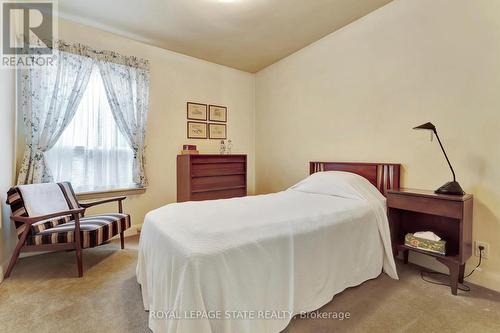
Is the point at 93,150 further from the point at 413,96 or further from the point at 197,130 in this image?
the point at 413,96

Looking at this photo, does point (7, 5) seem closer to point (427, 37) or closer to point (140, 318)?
point (140, 318)

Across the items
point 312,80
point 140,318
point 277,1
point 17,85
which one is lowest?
point 140,318

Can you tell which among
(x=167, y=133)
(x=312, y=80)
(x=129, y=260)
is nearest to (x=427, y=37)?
(x=312, y=80)

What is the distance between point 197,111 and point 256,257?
3.04 m

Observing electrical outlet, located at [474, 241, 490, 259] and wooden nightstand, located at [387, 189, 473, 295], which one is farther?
electrical outlet, located at [474, 241, 490, 259]

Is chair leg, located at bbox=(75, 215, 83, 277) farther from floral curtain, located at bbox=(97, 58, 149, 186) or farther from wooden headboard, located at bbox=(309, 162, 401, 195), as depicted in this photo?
wooden headboard, located at bbox=(309, 162, 401, 195)

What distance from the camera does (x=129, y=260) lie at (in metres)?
2.48

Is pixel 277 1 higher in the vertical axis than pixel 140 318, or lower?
higher

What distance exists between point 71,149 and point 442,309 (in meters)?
3.91

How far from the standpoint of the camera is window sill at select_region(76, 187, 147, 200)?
2.90 meters

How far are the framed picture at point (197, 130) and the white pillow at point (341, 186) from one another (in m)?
1.97

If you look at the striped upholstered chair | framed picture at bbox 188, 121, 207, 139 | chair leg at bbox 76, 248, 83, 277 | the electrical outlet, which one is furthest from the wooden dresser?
the electrical outlet

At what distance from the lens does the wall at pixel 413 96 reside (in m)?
1.94

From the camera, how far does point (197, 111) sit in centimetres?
384
